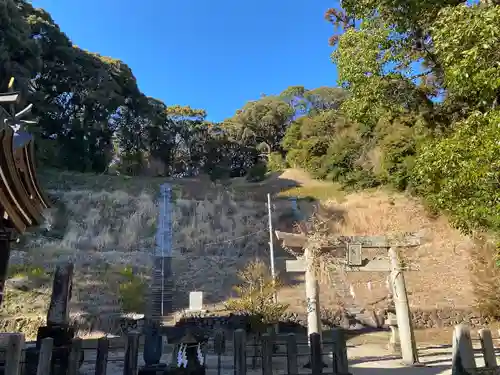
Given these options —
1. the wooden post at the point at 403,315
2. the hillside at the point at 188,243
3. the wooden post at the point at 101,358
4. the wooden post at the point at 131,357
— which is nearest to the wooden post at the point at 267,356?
the wooden post at the point at 131,357

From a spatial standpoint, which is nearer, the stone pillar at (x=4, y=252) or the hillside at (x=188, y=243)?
the stone pillar at (x=4, y=252)

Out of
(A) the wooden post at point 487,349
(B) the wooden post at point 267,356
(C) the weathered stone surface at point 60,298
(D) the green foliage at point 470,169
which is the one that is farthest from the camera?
(C) the weathered stone surface at point 60,298

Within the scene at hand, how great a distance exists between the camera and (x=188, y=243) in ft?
70.5

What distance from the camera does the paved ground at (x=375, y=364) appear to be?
7.46 meters

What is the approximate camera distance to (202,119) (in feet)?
118

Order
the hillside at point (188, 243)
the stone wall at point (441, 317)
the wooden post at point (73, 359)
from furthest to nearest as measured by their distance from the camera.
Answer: the hillside at point (188, 243)
the stone wall at point (441, 317)
the wooden post at point (73, 359)

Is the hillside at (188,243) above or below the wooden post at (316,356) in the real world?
above

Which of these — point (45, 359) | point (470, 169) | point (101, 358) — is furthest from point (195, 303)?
point (470, 169)

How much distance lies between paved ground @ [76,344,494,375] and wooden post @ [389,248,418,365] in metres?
0.29

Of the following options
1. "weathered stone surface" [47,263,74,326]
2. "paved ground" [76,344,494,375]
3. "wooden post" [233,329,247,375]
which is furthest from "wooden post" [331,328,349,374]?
"weathered stone surface" [47,263,74,326]

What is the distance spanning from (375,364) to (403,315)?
1270 mm

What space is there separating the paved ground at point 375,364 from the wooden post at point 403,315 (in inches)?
11.4

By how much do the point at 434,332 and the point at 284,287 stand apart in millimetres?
6464

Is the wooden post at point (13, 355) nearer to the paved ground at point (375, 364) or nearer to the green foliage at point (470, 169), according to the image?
the paved ground at point (375, 364)
